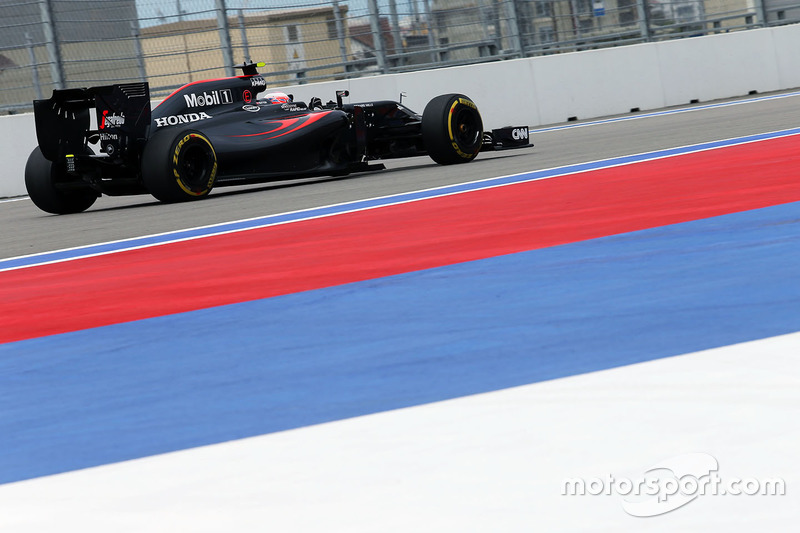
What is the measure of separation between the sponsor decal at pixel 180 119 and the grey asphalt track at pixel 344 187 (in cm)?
73

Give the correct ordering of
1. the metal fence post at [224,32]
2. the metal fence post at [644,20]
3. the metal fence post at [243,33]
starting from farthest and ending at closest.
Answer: the metal fence post at [644,20], the metal fence post at [243,33], the metal fence post at [224,32]

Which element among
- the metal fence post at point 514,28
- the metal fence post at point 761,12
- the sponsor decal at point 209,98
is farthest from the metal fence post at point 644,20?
the sponsor decal at point 209,98

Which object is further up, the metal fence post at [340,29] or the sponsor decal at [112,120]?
the metal fence post at [340,29]

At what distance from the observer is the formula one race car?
34.0 ft

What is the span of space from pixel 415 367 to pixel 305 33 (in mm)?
14752

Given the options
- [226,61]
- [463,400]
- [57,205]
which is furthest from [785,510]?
[226,61]

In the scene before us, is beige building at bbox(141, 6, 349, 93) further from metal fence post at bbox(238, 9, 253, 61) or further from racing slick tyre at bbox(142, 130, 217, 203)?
racing slick tyre at bbox(142, 130, 217, 203)

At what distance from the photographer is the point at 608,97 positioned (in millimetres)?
19844

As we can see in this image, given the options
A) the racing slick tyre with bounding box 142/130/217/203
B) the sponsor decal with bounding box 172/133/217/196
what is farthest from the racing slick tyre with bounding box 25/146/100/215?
the sponsor decal with bounding box 172/133/217/196

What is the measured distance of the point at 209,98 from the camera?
36.6 ft

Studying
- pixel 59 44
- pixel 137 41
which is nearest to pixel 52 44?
pixel 59 44

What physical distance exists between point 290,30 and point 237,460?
1532cm

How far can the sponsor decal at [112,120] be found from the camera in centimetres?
1040

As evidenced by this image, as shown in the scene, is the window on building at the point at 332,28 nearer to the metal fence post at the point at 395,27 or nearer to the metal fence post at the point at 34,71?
the metal fence post at the point at 395,27
